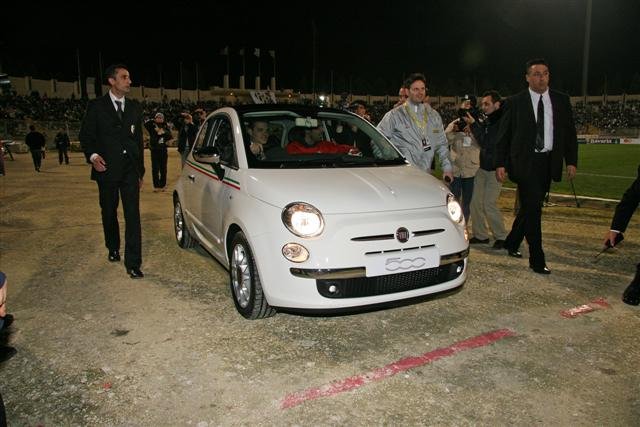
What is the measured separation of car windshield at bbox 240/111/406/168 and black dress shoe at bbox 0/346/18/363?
211 cm

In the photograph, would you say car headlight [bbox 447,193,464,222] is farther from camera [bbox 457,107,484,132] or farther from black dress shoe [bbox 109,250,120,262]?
black dress shoe [bbox 109,250,120,262]

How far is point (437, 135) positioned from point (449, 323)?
2427 millimetres

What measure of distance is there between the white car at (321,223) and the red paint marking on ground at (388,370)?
0.41 m

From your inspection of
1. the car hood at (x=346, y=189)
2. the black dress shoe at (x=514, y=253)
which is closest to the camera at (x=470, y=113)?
the black dress shoe at (x=514, y=253)

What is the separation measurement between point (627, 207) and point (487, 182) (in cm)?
202

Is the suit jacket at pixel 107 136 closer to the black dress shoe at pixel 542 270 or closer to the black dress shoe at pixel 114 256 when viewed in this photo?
the black dress shoe at pixel 114 256

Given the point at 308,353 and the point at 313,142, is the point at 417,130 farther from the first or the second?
the point at 308,353

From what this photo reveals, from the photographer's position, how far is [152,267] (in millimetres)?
5465

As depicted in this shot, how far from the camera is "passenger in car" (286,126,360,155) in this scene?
15.1 ft

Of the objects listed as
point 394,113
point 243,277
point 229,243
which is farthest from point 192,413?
point 394,113

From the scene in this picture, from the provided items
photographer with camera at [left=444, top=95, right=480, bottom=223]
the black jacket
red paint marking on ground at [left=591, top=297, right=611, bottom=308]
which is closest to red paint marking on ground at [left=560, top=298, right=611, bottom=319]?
red paint marking on ground at [left=591, top=297, right=611, bottom=308]

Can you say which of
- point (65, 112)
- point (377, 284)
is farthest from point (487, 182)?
point (65, 112)

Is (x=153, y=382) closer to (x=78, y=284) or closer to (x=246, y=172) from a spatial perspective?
(x=246, y=172)

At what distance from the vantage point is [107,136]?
5.04 m
